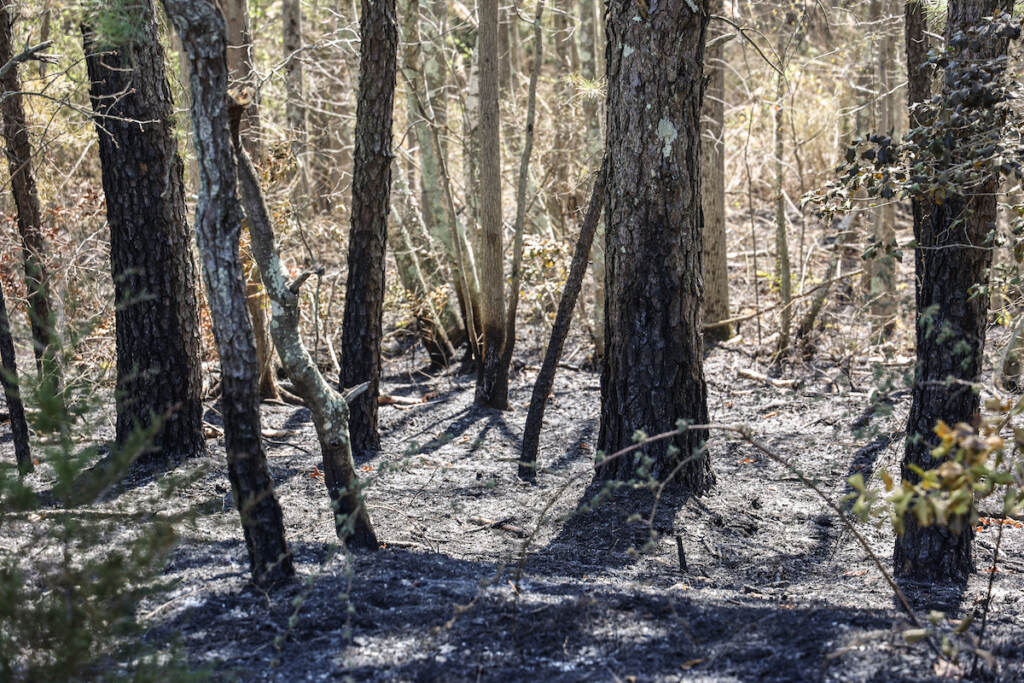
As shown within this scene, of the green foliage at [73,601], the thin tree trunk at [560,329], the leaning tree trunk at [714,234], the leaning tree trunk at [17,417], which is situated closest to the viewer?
the green foliage at [73,601]

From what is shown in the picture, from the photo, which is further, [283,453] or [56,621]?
[283,453]

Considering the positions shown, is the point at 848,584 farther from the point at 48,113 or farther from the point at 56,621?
the point at 48,113

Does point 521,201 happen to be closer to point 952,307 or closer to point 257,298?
point 257,298

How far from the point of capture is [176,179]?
6.64m

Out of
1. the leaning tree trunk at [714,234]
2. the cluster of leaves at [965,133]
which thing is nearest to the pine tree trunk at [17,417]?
the cluster of leaves at [965,133]

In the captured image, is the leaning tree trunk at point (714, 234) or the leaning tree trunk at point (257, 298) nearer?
the leaning tree trunk at point (257, 298)

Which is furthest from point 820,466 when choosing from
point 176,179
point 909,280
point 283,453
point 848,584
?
point 909,280

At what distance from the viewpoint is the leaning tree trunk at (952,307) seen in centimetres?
444

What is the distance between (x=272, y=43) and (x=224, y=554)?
1622 cm

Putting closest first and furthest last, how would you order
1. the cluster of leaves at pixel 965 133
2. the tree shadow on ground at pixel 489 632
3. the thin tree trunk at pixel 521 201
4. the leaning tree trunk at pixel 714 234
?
the tree shadow on ground at pixel 489 632 < the cluster of leaves at pixel 965 133 < the thin tree trunk at pixel 521 201 < the leaning tree trunk at pixel 714 234

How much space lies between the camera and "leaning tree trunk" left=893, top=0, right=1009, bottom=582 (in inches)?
175

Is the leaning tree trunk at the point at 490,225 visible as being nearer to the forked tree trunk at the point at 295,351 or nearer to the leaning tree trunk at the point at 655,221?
the leaning tree trunk at the point at 655,221

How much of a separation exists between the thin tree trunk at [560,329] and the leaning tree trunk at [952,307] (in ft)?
8.17

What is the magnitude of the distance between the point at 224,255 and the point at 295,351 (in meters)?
0.59
